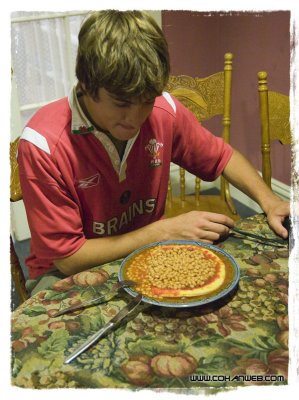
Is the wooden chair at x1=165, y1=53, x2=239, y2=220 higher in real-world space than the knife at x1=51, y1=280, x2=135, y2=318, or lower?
higher

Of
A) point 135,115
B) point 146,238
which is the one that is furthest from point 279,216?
point 135,115

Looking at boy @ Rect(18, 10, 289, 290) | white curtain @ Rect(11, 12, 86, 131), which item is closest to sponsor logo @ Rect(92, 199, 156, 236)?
boy @ Rect(18, 10, 289, 290)

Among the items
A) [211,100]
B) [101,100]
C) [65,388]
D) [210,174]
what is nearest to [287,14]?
[211,100]

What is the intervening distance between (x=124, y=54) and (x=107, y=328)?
20.9 inches

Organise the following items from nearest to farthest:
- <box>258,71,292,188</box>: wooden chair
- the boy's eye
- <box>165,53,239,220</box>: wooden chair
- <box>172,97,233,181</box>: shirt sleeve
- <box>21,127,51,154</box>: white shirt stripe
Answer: the boy's eye → <box>21,127,51,154</box>: white shirt stripe → <box>172,97,233,181</box>: shirt sleeve → <box>258,71,292,188</box>: wooden chair → <box>165,53,239,220</box>: wooden chair

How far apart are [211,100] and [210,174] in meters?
0.58

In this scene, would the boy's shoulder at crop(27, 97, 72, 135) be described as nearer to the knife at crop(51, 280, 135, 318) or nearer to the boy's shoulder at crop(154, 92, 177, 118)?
the boy's shoulder at crop(154, 92, 177, 118)

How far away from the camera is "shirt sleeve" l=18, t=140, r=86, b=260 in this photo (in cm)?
111

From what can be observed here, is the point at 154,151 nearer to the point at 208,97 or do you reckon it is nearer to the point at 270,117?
the point at 270,117

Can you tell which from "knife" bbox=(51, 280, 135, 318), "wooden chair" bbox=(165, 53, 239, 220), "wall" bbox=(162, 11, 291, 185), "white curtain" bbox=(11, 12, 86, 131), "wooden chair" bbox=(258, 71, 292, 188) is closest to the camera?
"knife" bbox=(51, 280, 135, 318)

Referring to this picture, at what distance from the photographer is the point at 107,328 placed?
857 mm

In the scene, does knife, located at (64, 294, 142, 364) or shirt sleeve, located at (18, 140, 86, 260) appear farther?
shirt sleeve, located at (18, 140, 86, 260)

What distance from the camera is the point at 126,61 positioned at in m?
0.96
